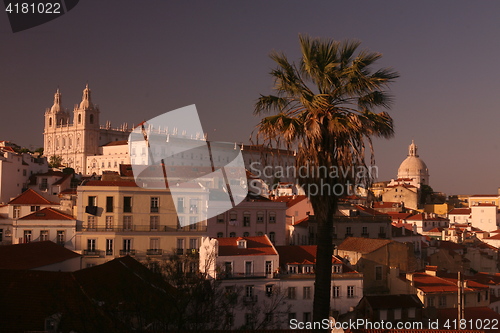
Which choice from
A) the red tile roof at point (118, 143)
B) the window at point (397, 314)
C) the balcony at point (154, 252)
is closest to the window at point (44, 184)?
the balcony at point (154, 252)

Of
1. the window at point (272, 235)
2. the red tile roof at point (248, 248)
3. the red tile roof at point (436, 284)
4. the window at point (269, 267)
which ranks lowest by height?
the red tile roof at point (436, 284)

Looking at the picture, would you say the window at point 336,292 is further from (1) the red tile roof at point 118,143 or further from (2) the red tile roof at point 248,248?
(1) the red tile roof at point 118,143

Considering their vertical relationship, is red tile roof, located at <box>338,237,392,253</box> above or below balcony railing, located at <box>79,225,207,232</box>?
below

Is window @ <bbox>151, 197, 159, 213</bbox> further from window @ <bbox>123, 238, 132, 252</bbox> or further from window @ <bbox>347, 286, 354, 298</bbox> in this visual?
window @ <bbox>347, 286, 354, 298</bbox>

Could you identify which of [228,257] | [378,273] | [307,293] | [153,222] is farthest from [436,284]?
[153,222]

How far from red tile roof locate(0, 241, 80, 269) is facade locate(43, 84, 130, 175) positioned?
398 ft

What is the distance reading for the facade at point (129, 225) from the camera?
34562 millimetres

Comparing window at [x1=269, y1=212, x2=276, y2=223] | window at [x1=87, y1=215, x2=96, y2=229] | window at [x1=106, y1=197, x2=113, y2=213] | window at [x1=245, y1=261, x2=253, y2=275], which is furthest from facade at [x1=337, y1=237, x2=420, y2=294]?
window at [x1=87, y1=215, x2=96, y2=229]

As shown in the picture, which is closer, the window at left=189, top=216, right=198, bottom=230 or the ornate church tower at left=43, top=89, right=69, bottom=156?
the window at left=189, top=216, right=198, bottom=230

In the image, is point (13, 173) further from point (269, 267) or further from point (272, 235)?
point (269, 267)

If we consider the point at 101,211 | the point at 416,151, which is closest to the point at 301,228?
the point at 101,211

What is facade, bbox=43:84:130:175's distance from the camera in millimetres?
151875

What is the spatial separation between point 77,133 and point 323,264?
151529 millimetres

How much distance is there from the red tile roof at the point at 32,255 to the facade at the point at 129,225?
393 cm
